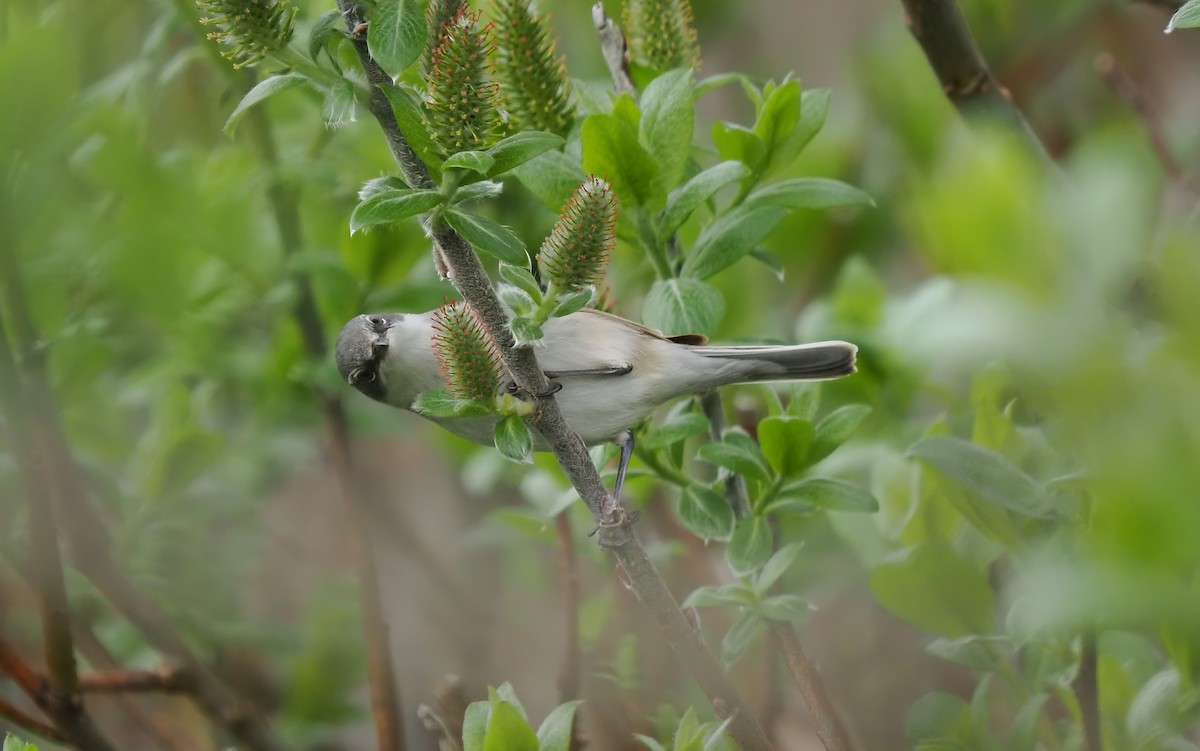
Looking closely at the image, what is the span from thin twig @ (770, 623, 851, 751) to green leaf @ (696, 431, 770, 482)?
16 centimetres

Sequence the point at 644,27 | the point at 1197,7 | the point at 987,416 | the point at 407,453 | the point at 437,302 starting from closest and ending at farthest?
the point at 1197,7 → the point at 987,416 → the point at 644,27 → the point at 437,302 → the point at 407,453

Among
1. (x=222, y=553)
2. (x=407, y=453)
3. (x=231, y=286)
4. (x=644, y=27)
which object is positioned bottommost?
(x=407, y=453)

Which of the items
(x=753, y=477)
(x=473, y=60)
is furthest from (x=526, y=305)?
(x=753, y=477)

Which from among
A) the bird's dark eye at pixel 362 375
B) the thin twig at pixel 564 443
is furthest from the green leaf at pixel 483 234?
the bird's dark eye at pixel 362 375

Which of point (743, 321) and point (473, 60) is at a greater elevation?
point (473, 60)

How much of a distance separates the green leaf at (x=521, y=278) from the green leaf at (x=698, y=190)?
27 centimetres

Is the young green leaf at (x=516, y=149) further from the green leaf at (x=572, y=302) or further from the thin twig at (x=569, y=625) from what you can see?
the thin twig at (x=569, y=625)

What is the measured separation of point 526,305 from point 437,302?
777 millimetres

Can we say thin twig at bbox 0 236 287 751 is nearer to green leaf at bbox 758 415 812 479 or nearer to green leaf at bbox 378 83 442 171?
green leaf at bbox 378 83 442 171

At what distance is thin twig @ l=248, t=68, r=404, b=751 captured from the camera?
1613 mm

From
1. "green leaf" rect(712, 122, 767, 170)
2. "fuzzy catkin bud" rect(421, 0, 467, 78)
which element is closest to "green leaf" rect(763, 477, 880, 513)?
"green leaf" rect(712, 122, 767, 170)

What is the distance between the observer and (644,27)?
1.33 metres

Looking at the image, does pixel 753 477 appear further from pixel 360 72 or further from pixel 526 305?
pixel 360 72

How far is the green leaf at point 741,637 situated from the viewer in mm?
1166
